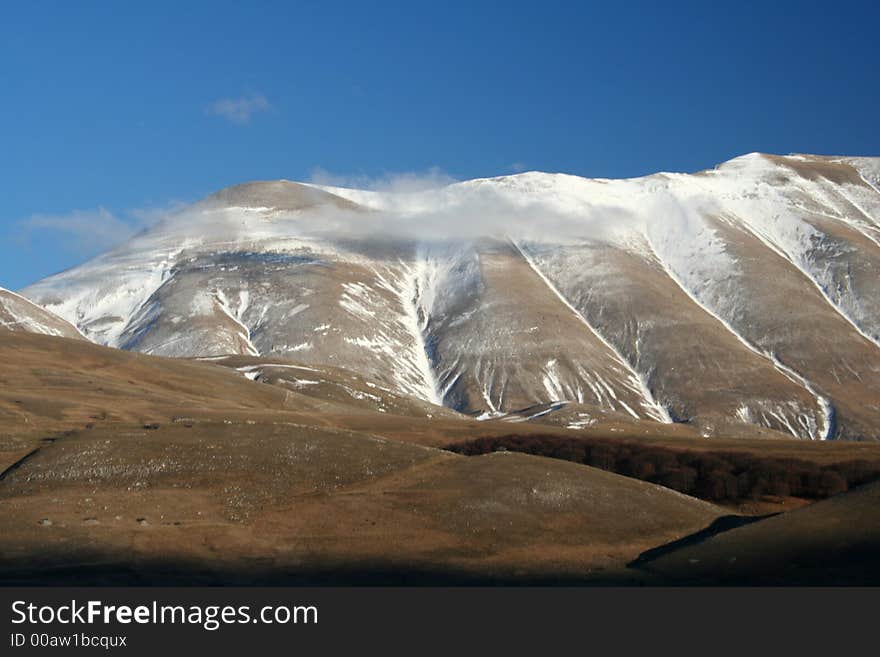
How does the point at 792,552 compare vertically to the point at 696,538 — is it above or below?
below

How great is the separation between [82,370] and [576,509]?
10816 cm

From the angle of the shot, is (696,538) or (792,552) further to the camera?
(696,538)

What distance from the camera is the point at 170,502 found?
250 ft

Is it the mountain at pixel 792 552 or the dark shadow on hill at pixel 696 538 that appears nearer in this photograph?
the mountain at pixel 792 552

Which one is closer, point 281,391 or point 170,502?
point 170,502

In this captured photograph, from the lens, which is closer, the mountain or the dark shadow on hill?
the mountain
